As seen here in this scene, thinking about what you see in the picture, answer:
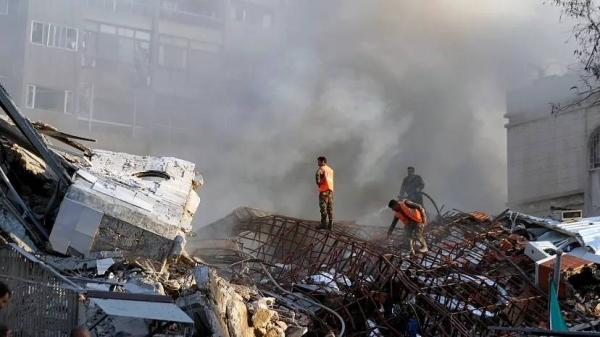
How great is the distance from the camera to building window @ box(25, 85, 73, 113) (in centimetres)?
2833

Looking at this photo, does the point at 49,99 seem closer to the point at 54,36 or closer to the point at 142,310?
the point at 54,36

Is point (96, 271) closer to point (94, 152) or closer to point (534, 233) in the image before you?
point (94, 152)

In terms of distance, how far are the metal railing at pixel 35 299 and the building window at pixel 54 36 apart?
21.6m

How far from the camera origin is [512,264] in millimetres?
11688

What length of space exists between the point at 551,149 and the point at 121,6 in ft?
46.0

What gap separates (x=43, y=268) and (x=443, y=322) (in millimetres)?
4403

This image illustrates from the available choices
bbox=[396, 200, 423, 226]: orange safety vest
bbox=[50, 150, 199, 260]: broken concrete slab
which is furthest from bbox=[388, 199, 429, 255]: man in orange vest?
bbox=[50, 150, 199, 260]: broken concrete slab

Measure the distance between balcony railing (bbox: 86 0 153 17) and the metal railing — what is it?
75.2 ft

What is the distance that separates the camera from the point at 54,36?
28.3 metres

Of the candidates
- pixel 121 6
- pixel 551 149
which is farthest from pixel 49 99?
pixel 551 149

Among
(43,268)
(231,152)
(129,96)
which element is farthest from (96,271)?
(129,96)

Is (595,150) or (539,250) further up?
(595,150)

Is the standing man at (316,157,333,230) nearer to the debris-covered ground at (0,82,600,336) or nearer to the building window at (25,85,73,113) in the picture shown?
the debris-covered ground at (0,82,600,336)

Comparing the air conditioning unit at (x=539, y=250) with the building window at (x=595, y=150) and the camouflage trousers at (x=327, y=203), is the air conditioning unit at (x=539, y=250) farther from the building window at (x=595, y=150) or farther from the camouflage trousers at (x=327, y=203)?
the building window at (x=595, y=150)
